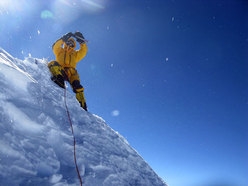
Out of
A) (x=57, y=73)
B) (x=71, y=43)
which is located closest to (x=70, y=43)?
(x=71, y=43)

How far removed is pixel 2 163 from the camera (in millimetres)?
3500

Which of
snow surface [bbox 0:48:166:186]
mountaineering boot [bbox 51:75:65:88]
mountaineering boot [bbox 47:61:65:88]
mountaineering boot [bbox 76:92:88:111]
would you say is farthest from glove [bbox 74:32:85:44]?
snow surface [bbox 0:48:166:186]

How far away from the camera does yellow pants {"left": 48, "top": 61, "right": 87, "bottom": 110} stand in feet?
25.3

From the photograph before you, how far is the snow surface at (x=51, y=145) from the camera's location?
3.79 meters

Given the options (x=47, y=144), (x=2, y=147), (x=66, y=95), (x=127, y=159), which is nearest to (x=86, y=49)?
(x=66, y=95)

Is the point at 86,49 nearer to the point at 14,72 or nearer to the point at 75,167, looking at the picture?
the point at 14,72

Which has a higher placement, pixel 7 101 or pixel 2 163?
pixel 7 101

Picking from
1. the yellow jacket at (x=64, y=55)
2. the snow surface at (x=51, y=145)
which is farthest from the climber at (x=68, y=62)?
the snow surface at (x=51, y=145)

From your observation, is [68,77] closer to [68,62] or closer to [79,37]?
[68,62]

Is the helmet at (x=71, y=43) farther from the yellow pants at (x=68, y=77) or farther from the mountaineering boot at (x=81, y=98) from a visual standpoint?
the mountaineering boot at (x=81, y=98)

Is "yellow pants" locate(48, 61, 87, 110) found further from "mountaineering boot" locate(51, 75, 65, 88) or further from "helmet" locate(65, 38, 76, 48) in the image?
"helmet" locate(65, 38, 76, 48)

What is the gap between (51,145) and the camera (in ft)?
14.8

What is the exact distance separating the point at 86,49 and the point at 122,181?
5981 millimetres

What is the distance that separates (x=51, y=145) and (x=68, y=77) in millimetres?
4274
